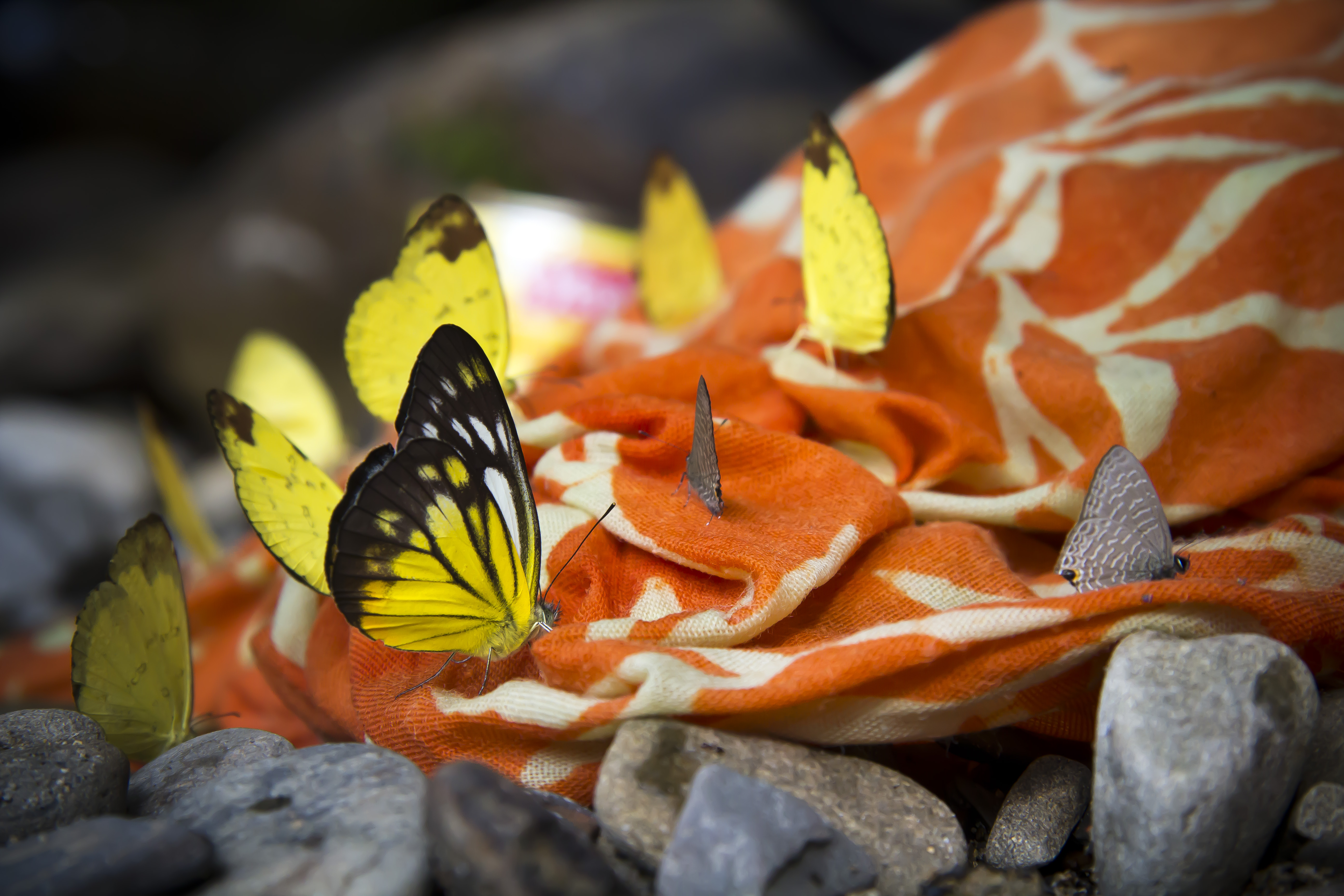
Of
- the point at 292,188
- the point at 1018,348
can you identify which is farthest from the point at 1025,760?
the point at 292,188

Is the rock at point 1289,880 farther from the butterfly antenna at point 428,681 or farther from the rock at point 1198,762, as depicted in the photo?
the butterfly antenna at point 428,681

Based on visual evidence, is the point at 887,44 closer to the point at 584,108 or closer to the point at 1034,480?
the point at 584,108

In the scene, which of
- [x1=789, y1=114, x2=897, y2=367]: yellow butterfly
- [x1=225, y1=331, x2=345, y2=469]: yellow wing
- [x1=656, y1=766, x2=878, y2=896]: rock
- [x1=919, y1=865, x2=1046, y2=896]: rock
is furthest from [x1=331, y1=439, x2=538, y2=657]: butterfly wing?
[x1=225, y1=331, x2=345, y2=469]: yellow wing

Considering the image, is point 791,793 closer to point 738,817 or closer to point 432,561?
point 738,817

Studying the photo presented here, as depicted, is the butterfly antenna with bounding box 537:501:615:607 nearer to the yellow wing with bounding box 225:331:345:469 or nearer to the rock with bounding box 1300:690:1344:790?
the rock with bounding box 1300:690:1344:790

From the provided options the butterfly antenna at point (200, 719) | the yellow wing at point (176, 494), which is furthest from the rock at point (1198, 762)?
the yellow wing at point (176, 494)

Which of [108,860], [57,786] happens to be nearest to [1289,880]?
[108,860]
